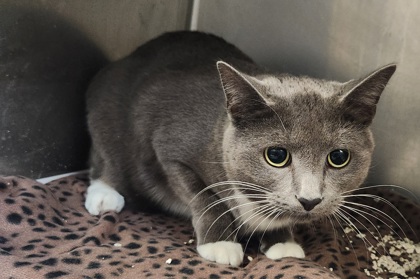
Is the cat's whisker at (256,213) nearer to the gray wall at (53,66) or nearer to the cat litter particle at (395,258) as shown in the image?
the cat litter particle at (395,258)

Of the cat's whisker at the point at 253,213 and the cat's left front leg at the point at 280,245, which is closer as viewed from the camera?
the cat's whisker at the point at 253,213

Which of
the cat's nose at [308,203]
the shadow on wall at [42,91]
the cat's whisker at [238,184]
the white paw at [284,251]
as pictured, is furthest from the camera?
the shadow on wall at [42,91]

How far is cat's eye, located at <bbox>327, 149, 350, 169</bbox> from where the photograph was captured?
1.35 meters

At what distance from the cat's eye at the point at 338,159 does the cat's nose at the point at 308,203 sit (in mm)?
127

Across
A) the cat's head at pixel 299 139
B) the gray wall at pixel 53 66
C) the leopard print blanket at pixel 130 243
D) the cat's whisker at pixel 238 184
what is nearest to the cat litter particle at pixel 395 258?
the leopard print blanket at pixel 130 243

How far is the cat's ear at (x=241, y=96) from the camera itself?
1298mm

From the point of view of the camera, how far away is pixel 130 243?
60.0 inches

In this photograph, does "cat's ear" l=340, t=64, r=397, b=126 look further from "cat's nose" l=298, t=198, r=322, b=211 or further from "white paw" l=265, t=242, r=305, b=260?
"white paw" l=265, t=242, r=305, b=260

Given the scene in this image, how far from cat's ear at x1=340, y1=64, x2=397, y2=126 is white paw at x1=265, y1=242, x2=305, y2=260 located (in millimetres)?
403

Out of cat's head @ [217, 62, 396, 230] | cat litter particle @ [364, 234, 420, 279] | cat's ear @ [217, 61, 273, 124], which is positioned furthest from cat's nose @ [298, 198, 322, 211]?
cat litter particle @ [364, 234, 420, 279]

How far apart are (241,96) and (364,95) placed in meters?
0.30

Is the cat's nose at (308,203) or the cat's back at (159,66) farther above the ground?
the cat's back at (159,66)

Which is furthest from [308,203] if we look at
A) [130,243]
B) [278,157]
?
[130,243]

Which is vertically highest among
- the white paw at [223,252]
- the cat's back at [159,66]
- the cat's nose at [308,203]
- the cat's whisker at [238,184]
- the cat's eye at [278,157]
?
the cat's back at [159,66]
